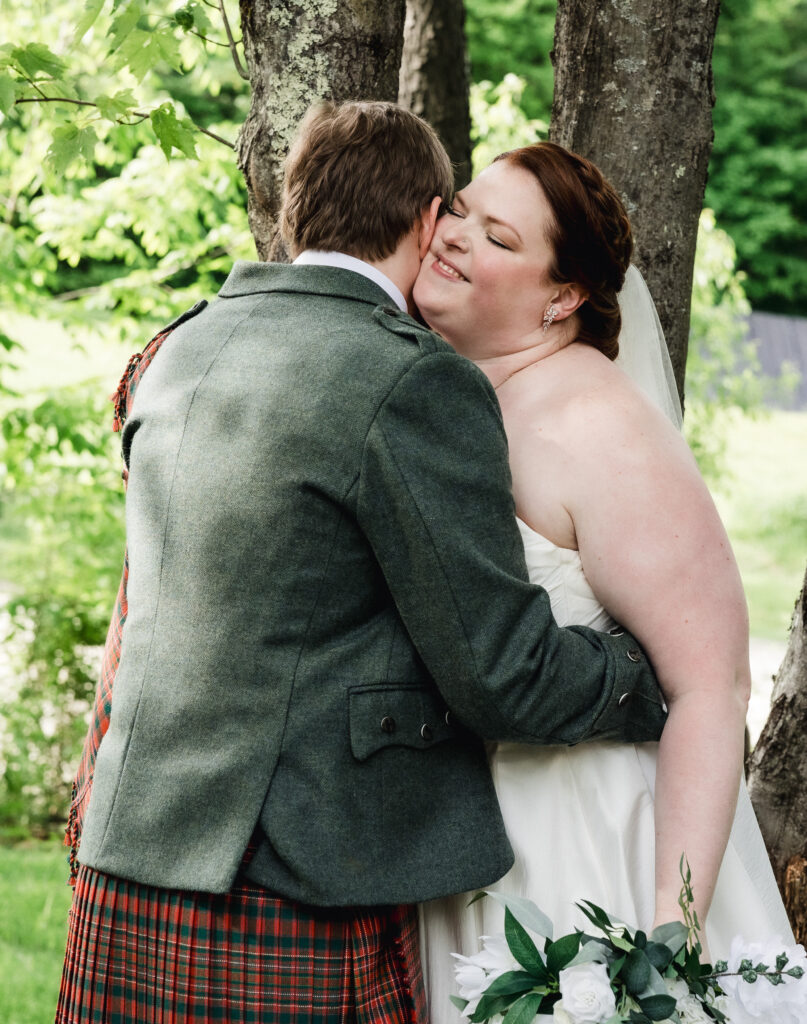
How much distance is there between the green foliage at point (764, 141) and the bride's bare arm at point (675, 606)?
20.4 m

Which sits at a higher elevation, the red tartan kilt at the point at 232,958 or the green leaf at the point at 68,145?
the green leaf at the point at 68,145

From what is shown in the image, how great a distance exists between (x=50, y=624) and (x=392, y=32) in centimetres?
452

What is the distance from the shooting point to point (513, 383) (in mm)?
2133

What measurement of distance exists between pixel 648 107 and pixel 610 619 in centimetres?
126

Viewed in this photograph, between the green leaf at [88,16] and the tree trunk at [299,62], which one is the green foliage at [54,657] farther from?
the tree trunk at [299,62]

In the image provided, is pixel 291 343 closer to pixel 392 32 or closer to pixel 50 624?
pixel 392 32

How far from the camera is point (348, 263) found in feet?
6.01

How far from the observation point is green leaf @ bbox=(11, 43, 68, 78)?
2617mm

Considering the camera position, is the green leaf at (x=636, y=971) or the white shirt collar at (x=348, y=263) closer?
the green leaf at (x=636, y=971)

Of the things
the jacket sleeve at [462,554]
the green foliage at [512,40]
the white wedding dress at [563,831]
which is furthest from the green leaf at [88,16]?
the green foliage at [512,40]

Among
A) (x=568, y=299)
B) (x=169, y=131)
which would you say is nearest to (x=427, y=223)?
(x=568, y=299)

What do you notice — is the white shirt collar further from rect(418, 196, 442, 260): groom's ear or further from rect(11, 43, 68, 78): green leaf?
rect(11, 43, 68, 78): green leaf

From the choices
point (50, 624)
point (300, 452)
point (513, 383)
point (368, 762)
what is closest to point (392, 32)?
point (513, 383)

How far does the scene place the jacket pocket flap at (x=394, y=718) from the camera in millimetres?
1650
